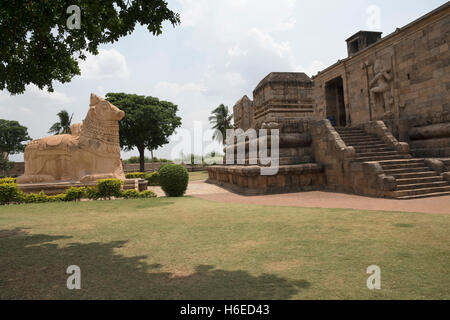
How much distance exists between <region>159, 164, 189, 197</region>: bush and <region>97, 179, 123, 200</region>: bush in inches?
61.1

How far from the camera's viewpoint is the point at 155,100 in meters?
28.0

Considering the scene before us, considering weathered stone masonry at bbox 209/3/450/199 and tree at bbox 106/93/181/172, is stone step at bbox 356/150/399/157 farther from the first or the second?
tree at bbox 106/93/181/172

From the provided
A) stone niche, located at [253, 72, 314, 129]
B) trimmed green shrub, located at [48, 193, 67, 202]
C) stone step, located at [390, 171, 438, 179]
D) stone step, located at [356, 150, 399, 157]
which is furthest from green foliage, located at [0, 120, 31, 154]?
stone step, located at [390, 171, 438, 179]

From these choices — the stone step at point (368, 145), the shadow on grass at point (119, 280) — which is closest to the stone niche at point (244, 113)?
the stone step at point (368, 145)

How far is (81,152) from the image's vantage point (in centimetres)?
1066

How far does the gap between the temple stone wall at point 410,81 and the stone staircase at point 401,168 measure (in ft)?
4.70

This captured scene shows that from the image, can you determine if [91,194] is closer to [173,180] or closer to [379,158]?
[173,180]

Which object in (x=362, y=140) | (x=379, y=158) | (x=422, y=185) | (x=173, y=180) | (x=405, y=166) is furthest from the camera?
(x=362, y=140)

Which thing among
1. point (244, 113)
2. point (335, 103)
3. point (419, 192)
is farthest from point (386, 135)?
point (244, 113)

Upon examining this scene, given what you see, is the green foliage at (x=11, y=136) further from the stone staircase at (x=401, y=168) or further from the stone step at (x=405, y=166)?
the stone step at (x=405, y=166)

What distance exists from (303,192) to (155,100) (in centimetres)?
2228

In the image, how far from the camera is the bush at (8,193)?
28.5ft

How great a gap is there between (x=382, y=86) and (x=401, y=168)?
5185mm
